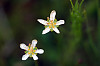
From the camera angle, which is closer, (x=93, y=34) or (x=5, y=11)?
(x=93, y=34)

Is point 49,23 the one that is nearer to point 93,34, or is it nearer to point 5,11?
point 93,34

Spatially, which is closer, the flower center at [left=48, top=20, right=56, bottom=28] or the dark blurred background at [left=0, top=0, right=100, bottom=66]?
the flower center at [left=48, top=20, right=56, bottom=28]

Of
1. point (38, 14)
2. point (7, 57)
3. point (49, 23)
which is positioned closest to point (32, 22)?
point (38, 14)

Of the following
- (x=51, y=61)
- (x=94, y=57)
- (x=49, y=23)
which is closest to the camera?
(x=49, y=23)

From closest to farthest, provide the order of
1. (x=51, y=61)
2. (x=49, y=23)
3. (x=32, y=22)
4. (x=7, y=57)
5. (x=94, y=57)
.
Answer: (x=49, y=23)
(x=94, y=57)
(x=51, y=61)
(x=7, y=57)
(x=32, y=22)

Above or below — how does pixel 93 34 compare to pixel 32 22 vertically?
below

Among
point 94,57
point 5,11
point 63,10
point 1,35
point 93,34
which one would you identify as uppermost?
point 5,11

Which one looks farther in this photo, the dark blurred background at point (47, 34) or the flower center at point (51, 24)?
the dark blurred background at point (47, 34)

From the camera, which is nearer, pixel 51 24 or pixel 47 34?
pixel 51 24
